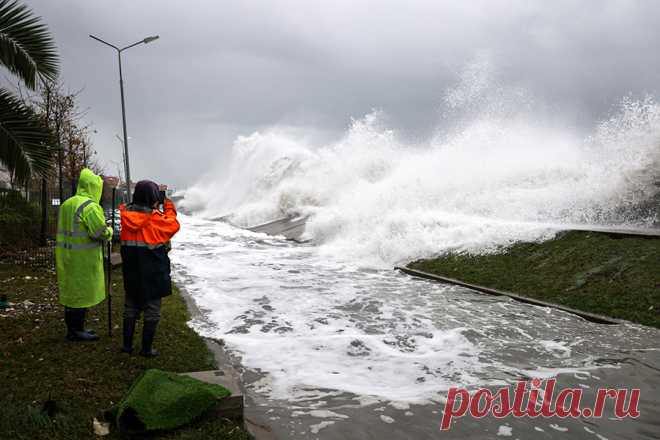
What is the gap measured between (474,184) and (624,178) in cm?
528

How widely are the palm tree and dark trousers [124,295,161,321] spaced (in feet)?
9.66

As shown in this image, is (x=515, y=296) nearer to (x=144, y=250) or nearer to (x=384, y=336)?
(x=384, y=336)

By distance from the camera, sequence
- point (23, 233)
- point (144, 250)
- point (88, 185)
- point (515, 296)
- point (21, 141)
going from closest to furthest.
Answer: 1. point (144, 250)
2. point (88, 185)
3. point (21, 141)
4. point (515, 296)
5. point (23, 233)

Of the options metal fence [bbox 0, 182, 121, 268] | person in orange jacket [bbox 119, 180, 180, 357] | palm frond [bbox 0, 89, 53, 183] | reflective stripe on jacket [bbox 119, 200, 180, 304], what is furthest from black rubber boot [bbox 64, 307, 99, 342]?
metal fence [bbox 0, 182, 121, 268]

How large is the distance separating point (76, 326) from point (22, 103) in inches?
126

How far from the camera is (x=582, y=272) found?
900cm

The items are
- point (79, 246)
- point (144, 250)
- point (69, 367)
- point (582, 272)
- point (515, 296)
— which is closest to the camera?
point (69, 367)

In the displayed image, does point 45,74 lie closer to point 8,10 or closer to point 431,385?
point 8,10

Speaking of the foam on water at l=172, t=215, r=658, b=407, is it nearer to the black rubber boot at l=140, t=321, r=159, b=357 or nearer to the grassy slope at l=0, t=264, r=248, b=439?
the grassy slope at l=0, t=264, r=248, b=439

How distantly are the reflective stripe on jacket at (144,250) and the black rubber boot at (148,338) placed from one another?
0.81 feet

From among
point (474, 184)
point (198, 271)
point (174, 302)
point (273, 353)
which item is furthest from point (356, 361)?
point (474, 184)

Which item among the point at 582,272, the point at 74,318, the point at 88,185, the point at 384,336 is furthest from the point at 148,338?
the point at 582,272

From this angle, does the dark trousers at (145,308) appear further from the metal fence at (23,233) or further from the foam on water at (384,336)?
the metal fence at (23,233)

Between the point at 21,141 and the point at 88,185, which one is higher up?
the point at 21,141
